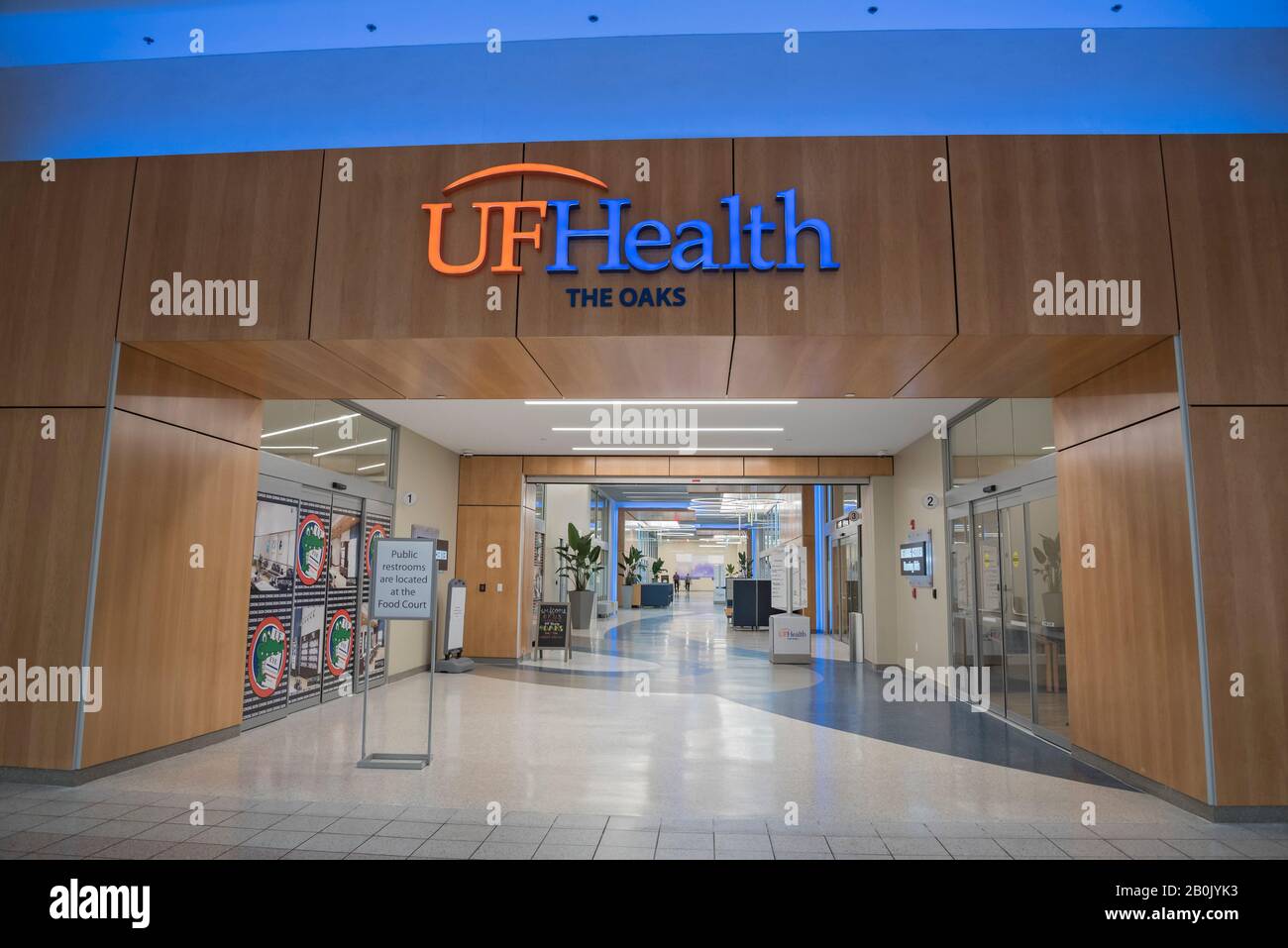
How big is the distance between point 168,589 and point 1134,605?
641 centimetres

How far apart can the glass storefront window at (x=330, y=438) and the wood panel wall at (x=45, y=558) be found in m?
2.00

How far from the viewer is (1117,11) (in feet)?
15.4

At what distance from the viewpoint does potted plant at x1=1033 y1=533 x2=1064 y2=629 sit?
5.97m

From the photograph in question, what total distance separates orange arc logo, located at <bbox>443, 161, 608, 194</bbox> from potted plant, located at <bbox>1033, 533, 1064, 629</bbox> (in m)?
4.58

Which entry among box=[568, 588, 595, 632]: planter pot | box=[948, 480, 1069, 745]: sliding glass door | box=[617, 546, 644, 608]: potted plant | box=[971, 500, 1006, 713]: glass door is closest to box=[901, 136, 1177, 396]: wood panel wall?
box=[948, 480, 1069, 745]: sliding glass door

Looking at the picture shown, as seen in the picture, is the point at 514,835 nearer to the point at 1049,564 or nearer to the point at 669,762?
the point at 669,762

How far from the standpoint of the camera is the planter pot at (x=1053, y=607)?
5.97 meters

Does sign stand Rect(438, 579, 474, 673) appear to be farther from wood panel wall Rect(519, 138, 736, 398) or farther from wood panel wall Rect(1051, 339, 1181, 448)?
wood panel wall Rect(1051, 339, 1181, 448)

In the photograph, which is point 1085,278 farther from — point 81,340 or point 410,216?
point 81,340

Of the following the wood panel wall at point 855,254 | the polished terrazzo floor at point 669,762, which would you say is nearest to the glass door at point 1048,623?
the polished terrazzo floor at point 669,762

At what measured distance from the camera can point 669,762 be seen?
5.22 meters

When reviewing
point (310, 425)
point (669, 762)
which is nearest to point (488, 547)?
point (310, 425)

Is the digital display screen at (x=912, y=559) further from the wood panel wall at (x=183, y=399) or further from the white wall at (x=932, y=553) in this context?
the wood panel wall at (x=183, y=399)

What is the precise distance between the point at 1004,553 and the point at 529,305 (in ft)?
17.2
